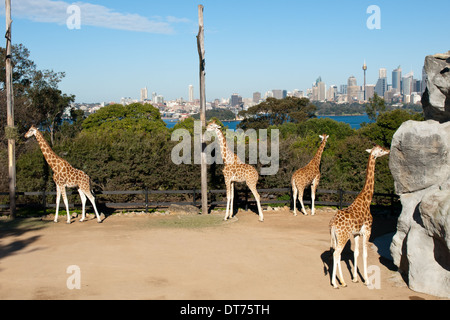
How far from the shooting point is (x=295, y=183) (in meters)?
14.0

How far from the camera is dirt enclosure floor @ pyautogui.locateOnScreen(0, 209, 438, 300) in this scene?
7.61 m

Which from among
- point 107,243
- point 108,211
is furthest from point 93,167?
point 107,243

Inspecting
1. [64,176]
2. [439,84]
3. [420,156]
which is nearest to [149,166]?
[64,176]

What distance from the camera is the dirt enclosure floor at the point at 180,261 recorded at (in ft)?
25.0

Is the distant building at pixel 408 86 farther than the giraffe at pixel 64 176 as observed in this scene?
Yes

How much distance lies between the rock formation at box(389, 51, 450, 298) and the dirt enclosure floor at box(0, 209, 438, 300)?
417 mm

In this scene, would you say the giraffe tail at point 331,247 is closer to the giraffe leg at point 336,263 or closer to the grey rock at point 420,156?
the giraffe leg at point 336,263

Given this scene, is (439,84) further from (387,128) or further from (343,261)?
(387,128)

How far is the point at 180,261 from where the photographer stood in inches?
367

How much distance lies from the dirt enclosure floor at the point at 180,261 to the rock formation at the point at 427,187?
16.4 inches

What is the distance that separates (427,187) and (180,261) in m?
5.14
